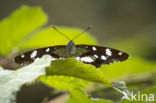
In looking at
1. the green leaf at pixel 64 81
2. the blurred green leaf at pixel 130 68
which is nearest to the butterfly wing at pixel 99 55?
the green leaf at pixel 64 81

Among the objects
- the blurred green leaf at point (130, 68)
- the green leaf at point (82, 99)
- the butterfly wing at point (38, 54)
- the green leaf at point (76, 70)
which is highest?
the blurred green leaf at point (130, 68)

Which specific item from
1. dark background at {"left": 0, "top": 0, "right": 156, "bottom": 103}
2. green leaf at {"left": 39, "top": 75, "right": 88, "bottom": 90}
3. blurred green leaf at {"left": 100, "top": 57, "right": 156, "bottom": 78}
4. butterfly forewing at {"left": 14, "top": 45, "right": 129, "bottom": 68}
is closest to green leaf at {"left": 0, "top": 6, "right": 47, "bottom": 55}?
blurred green leaf at {"left": 100, "top": 57, "right": 156, "bottom": 78}

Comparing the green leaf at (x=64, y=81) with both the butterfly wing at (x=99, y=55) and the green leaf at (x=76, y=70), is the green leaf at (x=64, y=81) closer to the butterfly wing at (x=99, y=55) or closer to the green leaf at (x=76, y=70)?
the green leaf at (x=76, y=70)

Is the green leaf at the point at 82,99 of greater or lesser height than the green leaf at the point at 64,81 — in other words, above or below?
below

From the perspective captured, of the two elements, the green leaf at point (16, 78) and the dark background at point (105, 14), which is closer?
the green leaf at point (16, 78)

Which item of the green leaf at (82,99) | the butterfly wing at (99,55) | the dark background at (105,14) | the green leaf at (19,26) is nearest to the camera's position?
the green leaf at (82,99)

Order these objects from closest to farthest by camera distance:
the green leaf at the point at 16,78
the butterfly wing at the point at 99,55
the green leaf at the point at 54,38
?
the green leaf at the point at 16,78
the butterfly wing at the point at 99,55
the green leaf at the point at 54,38
